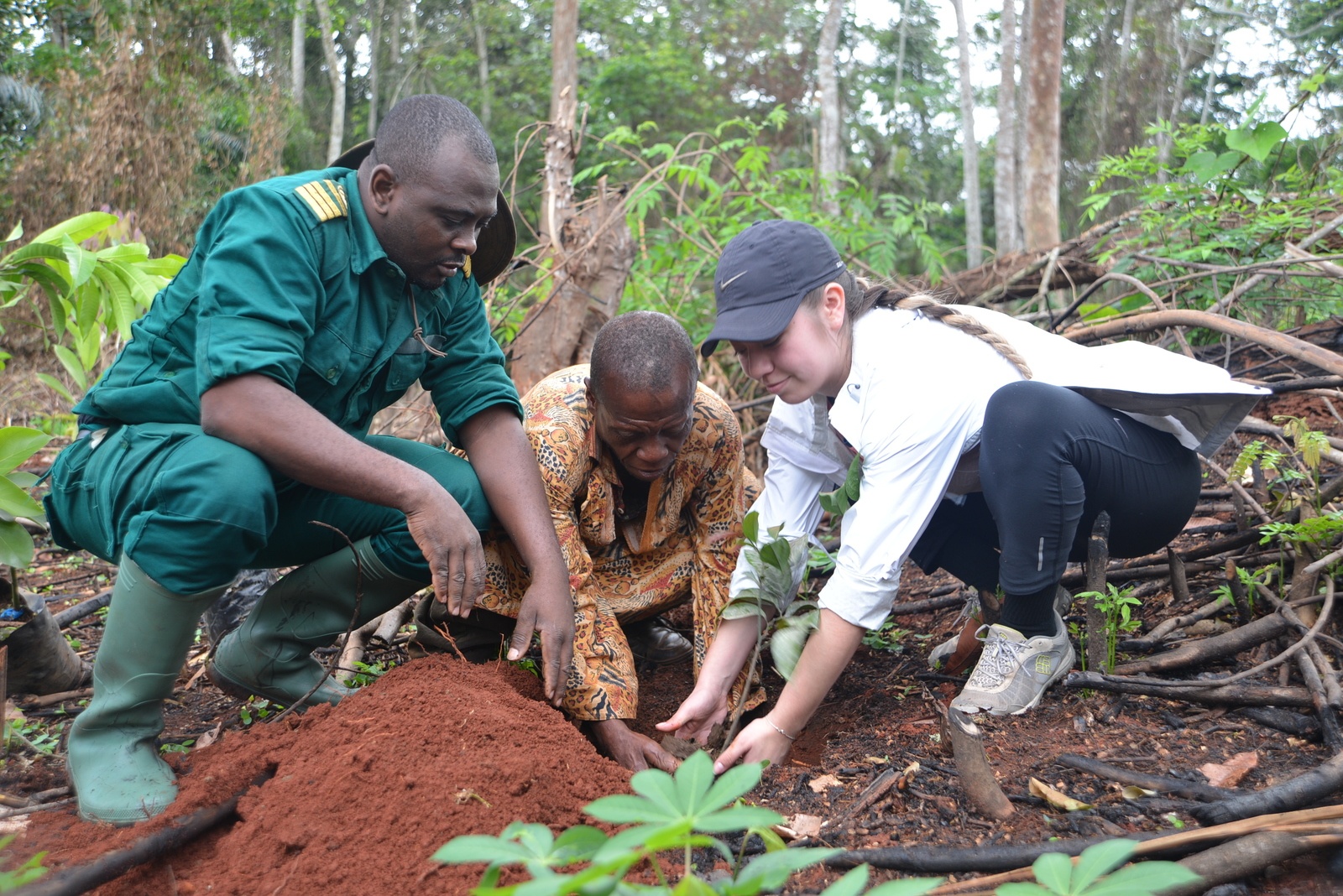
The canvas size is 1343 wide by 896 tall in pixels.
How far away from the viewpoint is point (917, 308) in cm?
250

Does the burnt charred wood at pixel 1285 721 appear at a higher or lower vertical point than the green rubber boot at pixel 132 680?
lower

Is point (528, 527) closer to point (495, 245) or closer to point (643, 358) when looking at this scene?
point (643, 358)

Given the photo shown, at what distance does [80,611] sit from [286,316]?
6.06ft

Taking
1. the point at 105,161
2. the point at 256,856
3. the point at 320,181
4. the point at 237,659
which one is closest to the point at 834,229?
the point at 320,181

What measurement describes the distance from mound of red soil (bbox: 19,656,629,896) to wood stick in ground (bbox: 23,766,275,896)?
27mm

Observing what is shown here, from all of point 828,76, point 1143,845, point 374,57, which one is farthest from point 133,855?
point 374,57

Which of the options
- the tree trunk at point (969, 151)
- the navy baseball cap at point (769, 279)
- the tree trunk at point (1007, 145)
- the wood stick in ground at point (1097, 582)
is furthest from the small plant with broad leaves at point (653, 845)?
the tree trunk at point (969, 151)

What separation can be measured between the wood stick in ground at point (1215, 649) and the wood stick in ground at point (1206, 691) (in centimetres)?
11

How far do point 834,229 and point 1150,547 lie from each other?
10.8 feet

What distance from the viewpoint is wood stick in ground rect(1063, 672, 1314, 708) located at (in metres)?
2.09

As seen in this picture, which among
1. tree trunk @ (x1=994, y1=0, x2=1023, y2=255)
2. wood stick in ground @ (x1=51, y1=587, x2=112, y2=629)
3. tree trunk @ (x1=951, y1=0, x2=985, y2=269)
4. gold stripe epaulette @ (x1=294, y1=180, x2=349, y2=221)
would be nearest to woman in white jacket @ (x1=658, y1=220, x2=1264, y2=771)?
gold stripe epaulette @ (x1=294, y1=180, x2=349, y2=221)

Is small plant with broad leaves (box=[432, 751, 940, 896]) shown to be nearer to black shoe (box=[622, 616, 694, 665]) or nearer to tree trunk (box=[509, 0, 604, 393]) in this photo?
black shoe (box=[622, 616, 694, 665])

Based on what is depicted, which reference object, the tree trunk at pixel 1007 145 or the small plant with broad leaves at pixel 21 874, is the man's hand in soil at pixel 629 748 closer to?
the small plant with broad leaves at pixel 21 874

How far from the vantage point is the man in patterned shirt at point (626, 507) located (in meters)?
2.39
